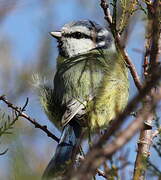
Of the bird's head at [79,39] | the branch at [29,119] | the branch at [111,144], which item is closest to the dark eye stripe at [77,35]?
the bird's head at [79,39]

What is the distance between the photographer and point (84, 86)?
2377 millimetres

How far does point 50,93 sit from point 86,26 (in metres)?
0.61

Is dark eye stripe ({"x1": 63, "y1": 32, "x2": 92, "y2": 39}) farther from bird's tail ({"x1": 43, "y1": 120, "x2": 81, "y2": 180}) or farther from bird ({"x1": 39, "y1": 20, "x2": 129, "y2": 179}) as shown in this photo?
bird's tail ({"x1": 43, "y1": 120, "x2": 81, "y2": 180})

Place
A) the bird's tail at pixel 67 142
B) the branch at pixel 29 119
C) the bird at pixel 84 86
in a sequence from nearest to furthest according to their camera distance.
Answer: the branch at pixel 29 119, the bird's tail at pixel 67 142, the bird at pixel 84 86

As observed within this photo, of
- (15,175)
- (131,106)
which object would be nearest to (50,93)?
(15,175)

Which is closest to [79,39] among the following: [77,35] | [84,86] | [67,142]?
[77,35]

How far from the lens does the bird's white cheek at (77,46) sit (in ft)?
9.77

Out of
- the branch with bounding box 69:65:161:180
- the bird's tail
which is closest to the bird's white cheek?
the bird's tail

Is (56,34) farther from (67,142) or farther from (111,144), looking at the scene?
(111,144)

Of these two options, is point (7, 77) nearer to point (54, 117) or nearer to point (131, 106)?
point (54, 117)

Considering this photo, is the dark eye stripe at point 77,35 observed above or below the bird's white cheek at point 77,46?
above

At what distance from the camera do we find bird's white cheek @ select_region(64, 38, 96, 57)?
298cm

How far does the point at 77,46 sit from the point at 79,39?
6 cm

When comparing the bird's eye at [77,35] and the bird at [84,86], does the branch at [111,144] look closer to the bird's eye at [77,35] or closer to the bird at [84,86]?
the bird at [84,86]
